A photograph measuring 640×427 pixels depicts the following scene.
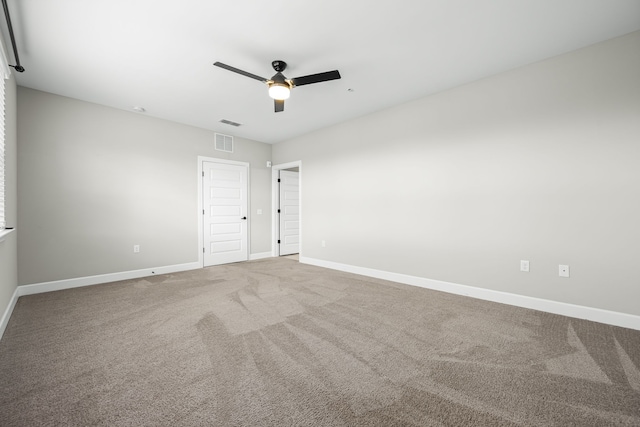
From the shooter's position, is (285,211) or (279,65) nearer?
(279,65)

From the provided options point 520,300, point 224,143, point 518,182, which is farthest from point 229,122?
point 520,300

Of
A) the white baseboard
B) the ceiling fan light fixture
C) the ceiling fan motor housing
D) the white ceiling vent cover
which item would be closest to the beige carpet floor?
the white baseboard

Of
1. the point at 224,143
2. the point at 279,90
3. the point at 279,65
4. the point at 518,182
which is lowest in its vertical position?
the point at 518,182

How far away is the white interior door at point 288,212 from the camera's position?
21.3 ft

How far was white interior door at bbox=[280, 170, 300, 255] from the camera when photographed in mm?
Result: 6480

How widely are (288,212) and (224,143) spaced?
2172 mm

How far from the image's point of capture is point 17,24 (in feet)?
7.64

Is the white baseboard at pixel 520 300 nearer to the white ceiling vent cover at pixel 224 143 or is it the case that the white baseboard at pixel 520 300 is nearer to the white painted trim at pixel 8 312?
the white ceiling vent cover at pixel 224 143

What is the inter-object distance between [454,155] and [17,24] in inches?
186

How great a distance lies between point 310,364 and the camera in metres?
Result: 1.88

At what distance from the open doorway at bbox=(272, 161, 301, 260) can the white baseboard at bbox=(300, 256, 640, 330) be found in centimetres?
252

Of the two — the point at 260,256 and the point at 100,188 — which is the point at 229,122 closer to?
the point at 100,188

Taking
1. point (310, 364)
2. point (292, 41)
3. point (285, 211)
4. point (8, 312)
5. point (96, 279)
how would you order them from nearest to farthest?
point (310, 364)
point (292, 41)
point (8, 312)
point (96, 279)
point (285, 211)

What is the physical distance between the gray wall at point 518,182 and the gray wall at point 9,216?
4271 mm
